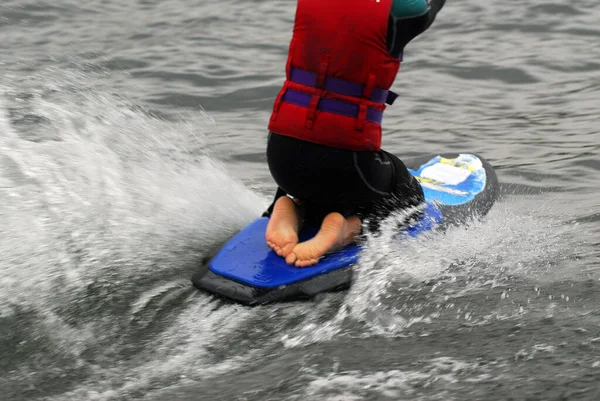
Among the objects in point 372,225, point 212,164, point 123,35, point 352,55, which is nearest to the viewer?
point 352,55

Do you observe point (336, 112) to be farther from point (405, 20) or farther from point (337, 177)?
point (405, 20)

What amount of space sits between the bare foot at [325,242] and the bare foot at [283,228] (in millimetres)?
52

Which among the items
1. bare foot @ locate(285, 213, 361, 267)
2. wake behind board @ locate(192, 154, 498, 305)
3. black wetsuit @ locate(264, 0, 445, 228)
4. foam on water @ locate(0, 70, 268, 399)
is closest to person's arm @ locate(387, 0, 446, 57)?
black wetsuit @ locate(264, 0, 445, 228)

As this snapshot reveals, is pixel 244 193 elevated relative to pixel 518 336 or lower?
lower

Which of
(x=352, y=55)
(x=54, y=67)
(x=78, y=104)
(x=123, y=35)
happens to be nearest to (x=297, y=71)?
(x=352, y=55)

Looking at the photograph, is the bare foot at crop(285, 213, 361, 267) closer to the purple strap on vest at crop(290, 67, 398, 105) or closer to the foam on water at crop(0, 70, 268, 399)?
Answer: the foam on water at crop(0, 70, 268, 399)

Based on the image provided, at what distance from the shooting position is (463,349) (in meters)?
3.54

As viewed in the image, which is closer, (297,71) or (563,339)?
(563,339)

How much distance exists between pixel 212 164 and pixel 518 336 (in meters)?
3.17

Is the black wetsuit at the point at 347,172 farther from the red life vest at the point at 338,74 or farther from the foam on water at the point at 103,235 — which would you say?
the foam on water at the point at 103,235

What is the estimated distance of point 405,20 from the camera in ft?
14.2

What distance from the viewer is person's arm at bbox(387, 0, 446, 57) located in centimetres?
432

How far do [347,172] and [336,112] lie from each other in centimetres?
28

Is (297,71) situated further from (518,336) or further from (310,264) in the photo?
(518,336)
